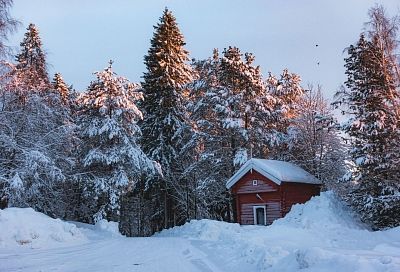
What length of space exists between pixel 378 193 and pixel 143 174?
16.0 meters

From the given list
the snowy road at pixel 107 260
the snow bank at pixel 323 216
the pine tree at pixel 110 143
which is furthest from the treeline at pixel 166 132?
the snowy road at pixel 107 260

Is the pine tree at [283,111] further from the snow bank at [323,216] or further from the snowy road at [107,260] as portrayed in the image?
the snowy road at [107,260]

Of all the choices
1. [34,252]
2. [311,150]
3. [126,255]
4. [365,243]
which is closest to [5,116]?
[34,252]

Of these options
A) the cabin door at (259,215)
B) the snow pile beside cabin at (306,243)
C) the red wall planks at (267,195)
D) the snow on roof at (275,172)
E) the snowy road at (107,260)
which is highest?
the snow on roof at (275,172)

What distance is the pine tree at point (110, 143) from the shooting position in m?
27.7

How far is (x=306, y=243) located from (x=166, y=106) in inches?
775

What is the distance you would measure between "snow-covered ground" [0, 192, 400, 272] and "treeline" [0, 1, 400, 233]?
13.8 ft

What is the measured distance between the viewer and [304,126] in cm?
3612

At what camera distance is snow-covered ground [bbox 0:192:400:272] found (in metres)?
8.12

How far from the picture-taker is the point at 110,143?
29.2m

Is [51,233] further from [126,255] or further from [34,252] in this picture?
[126,255]

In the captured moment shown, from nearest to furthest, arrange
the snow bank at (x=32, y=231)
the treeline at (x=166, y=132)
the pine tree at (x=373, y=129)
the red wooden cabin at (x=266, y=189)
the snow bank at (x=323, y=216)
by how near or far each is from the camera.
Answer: the snow bank at (x=32, y=231)
the snow bank at (x=323, y=216)
the pine tree at (x=373, y=129)
the treeline at (x=166, y=132)
the red wooden cabin at (x=266, y=189)

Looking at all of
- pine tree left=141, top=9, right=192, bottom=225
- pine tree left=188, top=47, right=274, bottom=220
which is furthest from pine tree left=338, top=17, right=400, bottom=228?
pine tree left=141, top=9, right=192, bottom=225

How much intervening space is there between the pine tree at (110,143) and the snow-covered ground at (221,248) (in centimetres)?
449
